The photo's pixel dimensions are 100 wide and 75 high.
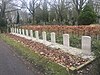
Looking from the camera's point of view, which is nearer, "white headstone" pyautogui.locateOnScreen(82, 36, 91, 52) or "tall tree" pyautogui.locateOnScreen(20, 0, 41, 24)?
"white headstone" pyautogui.locateOnScreen(82, 36, 91, 52)

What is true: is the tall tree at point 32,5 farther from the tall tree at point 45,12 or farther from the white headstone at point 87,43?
the white headstone at point 87,43

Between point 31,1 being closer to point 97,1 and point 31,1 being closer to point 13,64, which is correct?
point 97,1

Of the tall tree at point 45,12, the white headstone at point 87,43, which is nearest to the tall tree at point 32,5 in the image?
the tall tree at point 45,12

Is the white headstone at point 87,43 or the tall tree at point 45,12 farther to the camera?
the tall tree at point 45,12

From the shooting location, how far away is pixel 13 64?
1215cm

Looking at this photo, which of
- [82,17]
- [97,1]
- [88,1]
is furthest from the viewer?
[97,1]

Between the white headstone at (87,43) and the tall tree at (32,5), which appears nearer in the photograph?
the white headstone at (87,43)

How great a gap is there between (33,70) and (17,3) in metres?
65.2

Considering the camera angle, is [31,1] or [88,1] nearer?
[88,1]

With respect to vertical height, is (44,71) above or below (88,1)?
below

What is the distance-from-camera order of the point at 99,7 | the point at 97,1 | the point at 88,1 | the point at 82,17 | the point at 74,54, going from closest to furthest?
the point at 74,54, the point at 82,17, the point at 88,1, the point at 97,1, the point at 99,7

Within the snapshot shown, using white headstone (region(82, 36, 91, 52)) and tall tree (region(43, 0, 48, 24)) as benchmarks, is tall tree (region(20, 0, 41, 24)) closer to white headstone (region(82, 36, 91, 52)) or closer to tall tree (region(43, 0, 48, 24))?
tall tree (region(43, 0, 48, 24))

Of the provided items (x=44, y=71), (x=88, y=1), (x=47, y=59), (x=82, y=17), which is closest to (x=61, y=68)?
(x=44, y=71)

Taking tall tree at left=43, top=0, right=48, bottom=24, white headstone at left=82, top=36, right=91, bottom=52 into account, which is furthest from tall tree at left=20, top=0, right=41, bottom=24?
white headstone at left=82, top=36, right=91, bottom=52
